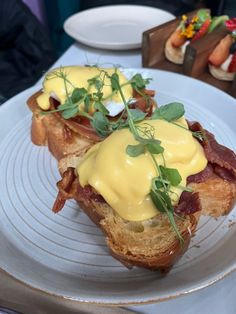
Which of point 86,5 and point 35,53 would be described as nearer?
point 35,53

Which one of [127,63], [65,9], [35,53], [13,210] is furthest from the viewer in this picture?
[65,9]

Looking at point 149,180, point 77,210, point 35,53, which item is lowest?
point 35,53

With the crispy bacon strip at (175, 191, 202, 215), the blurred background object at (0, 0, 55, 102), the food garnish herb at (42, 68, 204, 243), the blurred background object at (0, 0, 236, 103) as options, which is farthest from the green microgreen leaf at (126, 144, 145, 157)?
the blurred background object at (0, 0, 55, 102)

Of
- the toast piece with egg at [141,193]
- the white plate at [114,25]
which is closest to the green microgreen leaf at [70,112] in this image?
the toast piece with egg at [141,193]

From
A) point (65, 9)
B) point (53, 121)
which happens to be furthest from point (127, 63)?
point (65, 9)

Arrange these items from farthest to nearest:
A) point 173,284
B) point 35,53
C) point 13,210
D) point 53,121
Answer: point 35,53 < point 53,121 < point 13,210 < point 173,284

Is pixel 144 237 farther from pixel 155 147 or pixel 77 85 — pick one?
pixel 77 85

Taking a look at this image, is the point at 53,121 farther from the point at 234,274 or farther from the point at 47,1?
the point at 47,1
